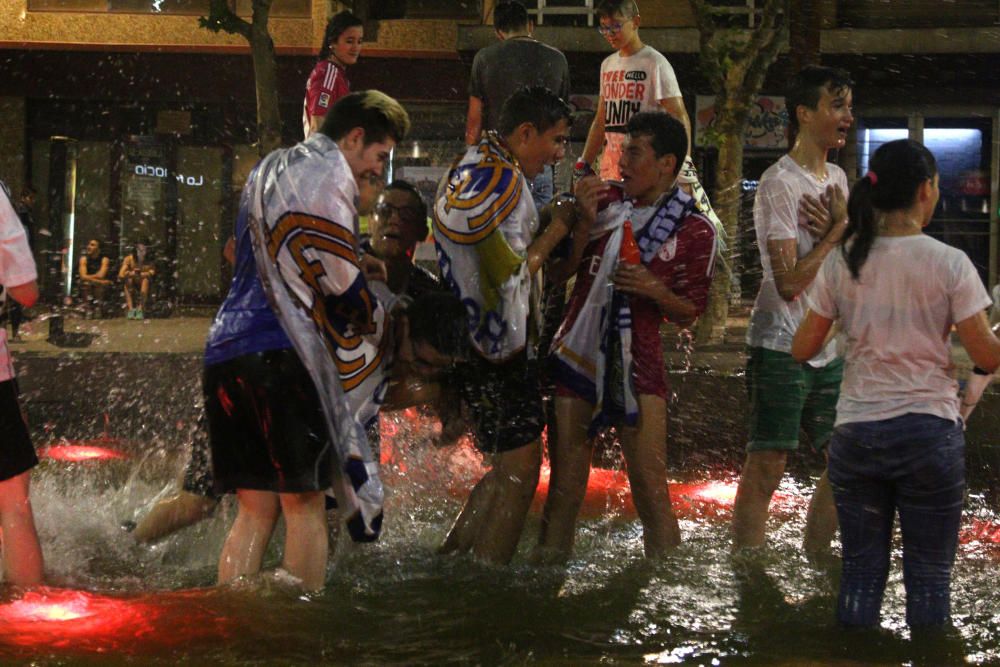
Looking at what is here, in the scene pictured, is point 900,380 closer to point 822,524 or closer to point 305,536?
point 822,524

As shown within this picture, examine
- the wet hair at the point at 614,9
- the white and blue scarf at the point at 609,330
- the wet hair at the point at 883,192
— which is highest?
the wet hair at the point at 614,9

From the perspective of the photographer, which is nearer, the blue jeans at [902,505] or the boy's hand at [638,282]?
the blue jeans at [902,505]

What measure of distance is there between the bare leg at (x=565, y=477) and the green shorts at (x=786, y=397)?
0.71m

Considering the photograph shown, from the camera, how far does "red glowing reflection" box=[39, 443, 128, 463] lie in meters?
7.43

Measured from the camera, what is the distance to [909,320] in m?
3.82

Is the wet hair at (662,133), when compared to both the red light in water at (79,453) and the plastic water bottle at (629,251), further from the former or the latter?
the red light in water at (79,453)

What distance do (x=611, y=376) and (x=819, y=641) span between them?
4.26ft

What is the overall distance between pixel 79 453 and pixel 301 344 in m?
4.19

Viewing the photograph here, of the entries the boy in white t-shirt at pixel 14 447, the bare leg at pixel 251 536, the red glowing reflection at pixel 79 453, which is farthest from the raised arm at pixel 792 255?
the red glowing reflection at pixel 79 453

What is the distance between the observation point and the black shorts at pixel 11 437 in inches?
172

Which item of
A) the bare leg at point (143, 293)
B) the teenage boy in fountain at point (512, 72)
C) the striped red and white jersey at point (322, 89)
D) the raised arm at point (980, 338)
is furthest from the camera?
the bare leg at point (143, 293)

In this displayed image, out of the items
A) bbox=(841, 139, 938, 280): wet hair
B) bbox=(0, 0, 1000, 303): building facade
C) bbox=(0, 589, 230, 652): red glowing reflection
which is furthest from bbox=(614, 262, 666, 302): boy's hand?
bbox=(0, 0, 1000, 303): building facade

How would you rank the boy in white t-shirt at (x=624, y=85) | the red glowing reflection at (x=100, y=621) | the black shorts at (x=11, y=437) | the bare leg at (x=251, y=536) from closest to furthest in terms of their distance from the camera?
the red glowing reflection at (x=100, y=621)
the bare leg at (x=251, y=536)
the black shorts at (x=11, y=437)
the boy in white t-shirt at (x=624, y=85)

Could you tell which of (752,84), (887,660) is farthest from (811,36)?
(887,660)
